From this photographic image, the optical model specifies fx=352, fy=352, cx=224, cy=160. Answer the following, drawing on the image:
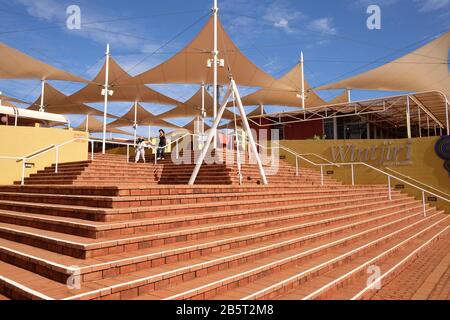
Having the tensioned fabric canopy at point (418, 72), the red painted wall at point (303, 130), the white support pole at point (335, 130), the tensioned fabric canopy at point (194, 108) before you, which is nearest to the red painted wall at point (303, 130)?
the red painted wall at point (303, 130)

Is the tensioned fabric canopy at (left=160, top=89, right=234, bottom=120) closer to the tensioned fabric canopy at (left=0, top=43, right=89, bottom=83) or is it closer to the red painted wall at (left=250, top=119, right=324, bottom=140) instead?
the red painted wall at (left=250, top=119, right=324, bottom=140)

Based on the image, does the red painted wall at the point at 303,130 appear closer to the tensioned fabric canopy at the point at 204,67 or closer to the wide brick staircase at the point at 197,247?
the tensioned fabric canopy at the point at 204,67

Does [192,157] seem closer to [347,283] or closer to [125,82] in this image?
[347,283]

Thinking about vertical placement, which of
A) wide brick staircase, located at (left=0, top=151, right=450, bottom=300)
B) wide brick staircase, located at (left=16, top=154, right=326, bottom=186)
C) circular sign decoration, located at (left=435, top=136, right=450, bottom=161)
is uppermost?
circular sign decoration, located at (left=435, top=136, right=450, bottom=161)

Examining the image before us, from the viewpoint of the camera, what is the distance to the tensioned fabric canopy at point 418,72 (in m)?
20.6

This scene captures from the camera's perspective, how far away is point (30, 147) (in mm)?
13398

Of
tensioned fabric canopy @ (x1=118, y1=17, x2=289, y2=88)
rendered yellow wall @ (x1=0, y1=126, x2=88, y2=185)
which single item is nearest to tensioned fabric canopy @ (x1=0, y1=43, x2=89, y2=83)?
tensioned fabric canopy @ (x1=118, y1=17, x2=289, y2=88)

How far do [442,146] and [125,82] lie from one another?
19.7 m

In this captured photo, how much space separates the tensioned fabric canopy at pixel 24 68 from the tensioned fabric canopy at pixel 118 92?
1.63 m

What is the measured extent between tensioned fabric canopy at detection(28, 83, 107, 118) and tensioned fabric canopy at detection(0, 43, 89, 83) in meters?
5.70

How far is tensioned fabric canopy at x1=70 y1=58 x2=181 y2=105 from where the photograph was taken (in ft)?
80.9

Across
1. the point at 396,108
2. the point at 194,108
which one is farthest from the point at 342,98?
the point at 194,108

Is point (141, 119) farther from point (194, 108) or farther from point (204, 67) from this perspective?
point (204, 67)
